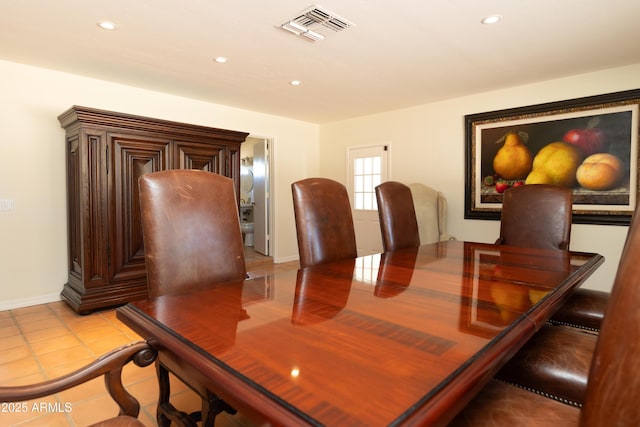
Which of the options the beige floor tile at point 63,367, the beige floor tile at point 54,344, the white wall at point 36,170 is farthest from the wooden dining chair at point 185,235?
the white wall at point 36,170

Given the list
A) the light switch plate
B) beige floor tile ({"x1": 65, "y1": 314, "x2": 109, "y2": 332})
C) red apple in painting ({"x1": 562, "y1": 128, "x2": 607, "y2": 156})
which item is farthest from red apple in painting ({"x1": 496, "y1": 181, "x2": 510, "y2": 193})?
the light switch plate

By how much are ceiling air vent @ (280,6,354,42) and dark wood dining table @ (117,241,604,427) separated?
1891 millimetres

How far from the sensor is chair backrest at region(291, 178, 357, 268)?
1.94 m

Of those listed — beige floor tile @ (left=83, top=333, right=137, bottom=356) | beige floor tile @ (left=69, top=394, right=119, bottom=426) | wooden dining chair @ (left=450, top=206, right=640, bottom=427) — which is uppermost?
wooden dining chair @ (left=450, top=206, right=640, bottom=427)

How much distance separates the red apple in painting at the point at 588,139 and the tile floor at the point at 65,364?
3.56 m

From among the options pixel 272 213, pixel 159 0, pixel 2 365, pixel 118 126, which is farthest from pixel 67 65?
pixel 272 213

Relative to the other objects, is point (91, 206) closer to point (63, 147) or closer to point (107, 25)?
point (63, 147)

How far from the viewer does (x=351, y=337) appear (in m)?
0.82

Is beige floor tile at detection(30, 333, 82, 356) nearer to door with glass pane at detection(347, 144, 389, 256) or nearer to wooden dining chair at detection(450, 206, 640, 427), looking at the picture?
wooden dining chair at detection(450, 206, 640, 427)

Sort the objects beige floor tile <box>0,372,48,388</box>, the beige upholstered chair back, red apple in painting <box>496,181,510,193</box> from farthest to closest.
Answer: the beige upholstered chair back < red apple in painting <box>496,181,510,193</box> < beige floor tile <box>0,372,48,388</box>

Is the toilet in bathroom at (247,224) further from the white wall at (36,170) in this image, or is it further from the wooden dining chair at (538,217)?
the wooden dining chair at (538,217)

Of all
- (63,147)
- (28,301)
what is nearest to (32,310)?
(28,301)

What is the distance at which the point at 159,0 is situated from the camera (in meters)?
2.27

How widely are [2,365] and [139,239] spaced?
1.45m
